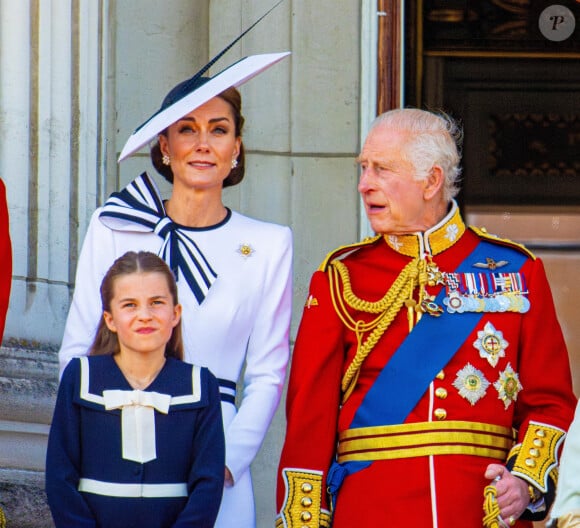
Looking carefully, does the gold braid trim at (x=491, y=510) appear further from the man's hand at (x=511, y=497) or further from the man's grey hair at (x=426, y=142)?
the man's grey hair at (x=426, y=142)

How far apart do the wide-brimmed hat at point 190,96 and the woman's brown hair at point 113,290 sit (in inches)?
14.8

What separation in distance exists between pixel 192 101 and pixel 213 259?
442 mm

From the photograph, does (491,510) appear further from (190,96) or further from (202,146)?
(190,96)

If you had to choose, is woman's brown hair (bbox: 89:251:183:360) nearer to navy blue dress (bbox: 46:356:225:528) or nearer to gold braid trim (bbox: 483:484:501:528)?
navy blue dress (bbox: 46:356:225:528)

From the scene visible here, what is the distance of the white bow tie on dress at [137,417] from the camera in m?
4.61

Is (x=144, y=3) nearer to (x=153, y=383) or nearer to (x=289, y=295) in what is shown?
(x=289, y=295)

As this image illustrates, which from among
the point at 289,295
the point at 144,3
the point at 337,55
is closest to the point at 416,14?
the point at 337,55

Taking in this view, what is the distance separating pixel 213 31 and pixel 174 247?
2226 millimetres

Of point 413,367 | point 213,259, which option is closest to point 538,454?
point 413,367

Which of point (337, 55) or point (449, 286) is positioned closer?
Result: point (449, 286)

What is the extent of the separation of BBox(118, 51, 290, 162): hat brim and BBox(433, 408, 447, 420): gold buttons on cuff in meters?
1.07

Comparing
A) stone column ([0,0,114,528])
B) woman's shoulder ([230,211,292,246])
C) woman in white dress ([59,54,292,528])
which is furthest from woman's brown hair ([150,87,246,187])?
stone column ([0,0,114,528])

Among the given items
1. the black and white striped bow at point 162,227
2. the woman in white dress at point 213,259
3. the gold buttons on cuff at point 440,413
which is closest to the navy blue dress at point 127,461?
the woman in white dress at point 213,259

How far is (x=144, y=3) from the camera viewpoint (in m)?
7.12
